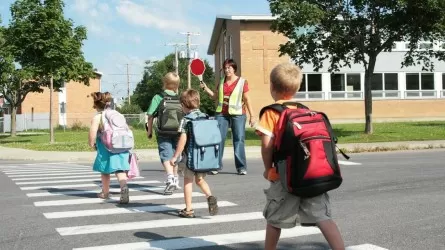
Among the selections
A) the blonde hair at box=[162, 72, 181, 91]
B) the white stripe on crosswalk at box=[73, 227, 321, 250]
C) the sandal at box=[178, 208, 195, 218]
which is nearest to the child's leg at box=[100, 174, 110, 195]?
the blonde hair at box=[162, 72, 181, 91]

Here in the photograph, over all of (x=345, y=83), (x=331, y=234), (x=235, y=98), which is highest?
(x=345, y=83)

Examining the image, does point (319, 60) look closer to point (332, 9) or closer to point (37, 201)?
point (332, 9)

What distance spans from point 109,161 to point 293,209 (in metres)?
4.23

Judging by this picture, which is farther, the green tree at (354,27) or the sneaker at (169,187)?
the green tree at (354,27)

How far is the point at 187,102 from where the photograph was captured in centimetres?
642

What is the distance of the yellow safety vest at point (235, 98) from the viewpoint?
1005cm

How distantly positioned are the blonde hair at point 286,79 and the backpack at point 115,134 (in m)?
3.93

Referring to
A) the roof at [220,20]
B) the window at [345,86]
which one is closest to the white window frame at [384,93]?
the window at [345,86]

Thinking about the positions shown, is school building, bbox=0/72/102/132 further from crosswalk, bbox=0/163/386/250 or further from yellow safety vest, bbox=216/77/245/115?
crosswalk, bbox=0/163/386/250

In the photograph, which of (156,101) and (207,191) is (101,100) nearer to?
(156,101)

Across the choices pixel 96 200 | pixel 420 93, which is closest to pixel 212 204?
pixel 96 200

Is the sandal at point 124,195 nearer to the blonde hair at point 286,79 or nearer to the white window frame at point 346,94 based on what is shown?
the blonde hair at point 286,79

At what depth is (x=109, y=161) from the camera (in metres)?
7.64

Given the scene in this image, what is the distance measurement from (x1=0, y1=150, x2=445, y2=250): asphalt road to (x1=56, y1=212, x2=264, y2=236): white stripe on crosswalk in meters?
0.01
